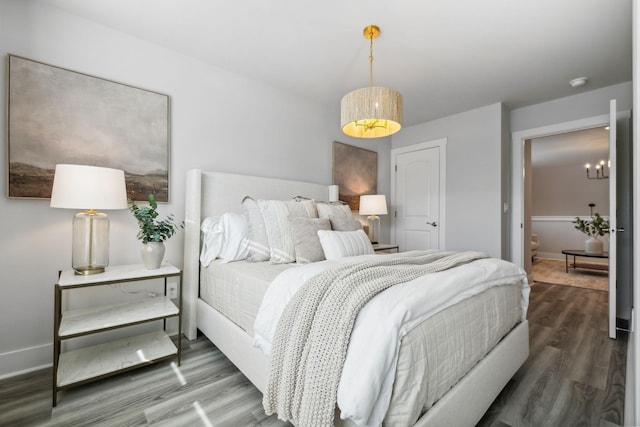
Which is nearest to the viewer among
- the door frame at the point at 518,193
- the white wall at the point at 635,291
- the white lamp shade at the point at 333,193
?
the white wall at the point at 635,291

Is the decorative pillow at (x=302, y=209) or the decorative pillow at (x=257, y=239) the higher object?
the decorative pillow at (x=302, y=209)

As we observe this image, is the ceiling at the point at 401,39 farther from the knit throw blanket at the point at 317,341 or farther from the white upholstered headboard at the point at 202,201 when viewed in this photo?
the knit throw blanket at the point at 317,341

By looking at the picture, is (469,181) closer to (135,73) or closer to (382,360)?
(382,360)

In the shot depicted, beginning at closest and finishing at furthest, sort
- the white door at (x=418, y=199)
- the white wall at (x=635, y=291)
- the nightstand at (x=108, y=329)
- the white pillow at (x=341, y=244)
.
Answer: the white wall at (x=635, y=291) → the nightstand at (x=108, y=329) → the white pillow at (x=341, y=244) → the white door at (x=418, y=199)

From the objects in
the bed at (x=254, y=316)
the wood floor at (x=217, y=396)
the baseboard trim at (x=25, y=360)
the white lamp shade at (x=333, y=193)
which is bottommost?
the wood floor at (x=217, y=396)

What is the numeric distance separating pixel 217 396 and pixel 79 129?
2022 mm

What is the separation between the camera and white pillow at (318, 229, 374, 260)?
211cm

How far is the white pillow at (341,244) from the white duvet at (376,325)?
67 centimetres

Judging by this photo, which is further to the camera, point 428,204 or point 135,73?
point 428,204

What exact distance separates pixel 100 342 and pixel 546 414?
113 inches

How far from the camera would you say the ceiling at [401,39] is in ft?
6.49

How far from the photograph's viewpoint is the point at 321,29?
7.20ft

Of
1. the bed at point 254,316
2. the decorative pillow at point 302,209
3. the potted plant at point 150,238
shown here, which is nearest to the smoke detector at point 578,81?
the bed at point 254,316

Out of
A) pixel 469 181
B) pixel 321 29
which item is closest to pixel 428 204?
pixel 469 181
